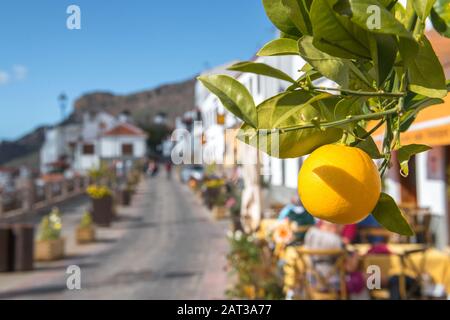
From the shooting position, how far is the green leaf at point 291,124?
0.68m

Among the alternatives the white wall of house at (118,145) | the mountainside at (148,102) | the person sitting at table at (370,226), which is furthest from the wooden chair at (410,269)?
the mountainside at (148,102)

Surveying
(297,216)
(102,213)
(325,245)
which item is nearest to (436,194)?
(297,216)

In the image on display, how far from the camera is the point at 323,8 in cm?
59

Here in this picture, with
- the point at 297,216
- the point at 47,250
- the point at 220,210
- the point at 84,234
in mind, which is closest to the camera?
the point at 297,216

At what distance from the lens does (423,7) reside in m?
0.65

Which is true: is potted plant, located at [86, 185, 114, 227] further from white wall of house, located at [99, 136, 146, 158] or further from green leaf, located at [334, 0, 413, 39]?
white wall of house, located at [99, 136, 146, 158]

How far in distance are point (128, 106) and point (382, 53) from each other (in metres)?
159

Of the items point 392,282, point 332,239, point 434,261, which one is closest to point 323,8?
point 332,239

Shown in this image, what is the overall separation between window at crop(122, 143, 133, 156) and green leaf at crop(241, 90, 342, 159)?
242ft

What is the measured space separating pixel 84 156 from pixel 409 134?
74.3 m

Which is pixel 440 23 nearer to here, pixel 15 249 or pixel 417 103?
pixel 417 103

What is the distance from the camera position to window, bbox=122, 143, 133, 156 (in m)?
73.6

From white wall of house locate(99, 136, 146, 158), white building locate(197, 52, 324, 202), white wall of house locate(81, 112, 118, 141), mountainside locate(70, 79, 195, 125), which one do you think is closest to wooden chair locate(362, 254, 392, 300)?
white building locate(197, 52, 324, 202)

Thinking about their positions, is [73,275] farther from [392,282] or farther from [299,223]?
[299,223]
